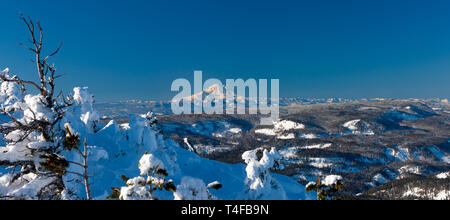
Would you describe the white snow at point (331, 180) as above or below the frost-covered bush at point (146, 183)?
below

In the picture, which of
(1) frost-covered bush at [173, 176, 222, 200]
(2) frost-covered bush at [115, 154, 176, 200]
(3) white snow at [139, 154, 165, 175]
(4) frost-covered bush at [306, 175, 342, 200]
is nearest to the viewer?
(2) frost-covered bush at [115, 154, 176, 200]

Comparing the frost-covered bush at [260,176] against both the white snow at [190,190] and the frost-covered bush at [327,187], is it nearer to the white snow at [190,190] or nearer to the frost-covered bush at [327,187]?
the frost-covered bush at [327,187]

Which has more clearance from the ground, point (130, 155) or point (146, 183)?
point (146, 183)

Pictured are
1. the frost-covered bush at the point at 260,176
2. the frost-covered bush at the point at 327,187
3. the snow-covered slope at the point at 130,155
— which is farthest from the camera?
the frost-covered bush at the point at 260,176

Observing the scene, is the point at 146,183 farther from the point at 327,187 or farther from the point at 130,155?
the point at 130,155

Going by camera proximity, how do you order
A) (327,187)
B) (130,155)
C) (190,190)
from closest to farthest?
(190,190), (327,187), (130,155)

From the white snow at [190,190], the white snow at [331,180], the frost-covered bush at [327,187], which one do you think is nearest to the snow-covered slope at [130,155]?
the frost-covered bush at [327,187]

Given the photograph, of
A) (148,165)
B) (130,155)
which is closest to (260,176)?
(130,155)

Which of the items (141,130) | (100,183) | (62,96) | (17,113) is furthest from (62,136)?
(141,130)

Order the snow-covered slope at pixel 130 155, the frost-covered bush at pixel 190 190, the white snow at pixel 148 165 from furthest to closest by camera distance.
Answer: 1. the snow-covered slope at pixel 130 155
2. the frost-covered bush at pixel 190 190
3. the white snow at pixel 148 165

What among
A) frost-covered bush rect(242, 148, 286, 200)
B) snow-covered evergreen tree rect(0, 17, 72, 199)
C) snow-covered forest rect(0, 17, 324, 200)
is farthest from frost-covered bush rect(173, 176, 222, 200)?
frost-covered bush rect(242, 148, 286, 200)

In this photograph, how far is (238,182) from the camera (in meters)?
31.1

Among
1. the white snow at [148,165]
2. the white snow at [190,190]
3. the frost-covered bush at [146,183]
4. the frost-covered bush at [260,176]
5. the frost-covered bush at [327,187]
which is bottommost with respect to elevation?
the frost-covered bush at [260,176]

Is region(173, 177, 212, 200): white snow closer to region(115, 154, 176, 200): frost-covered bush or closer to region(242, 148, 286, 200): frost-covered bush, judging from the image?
region(115, 154, 176, 200): frost-covered bush
